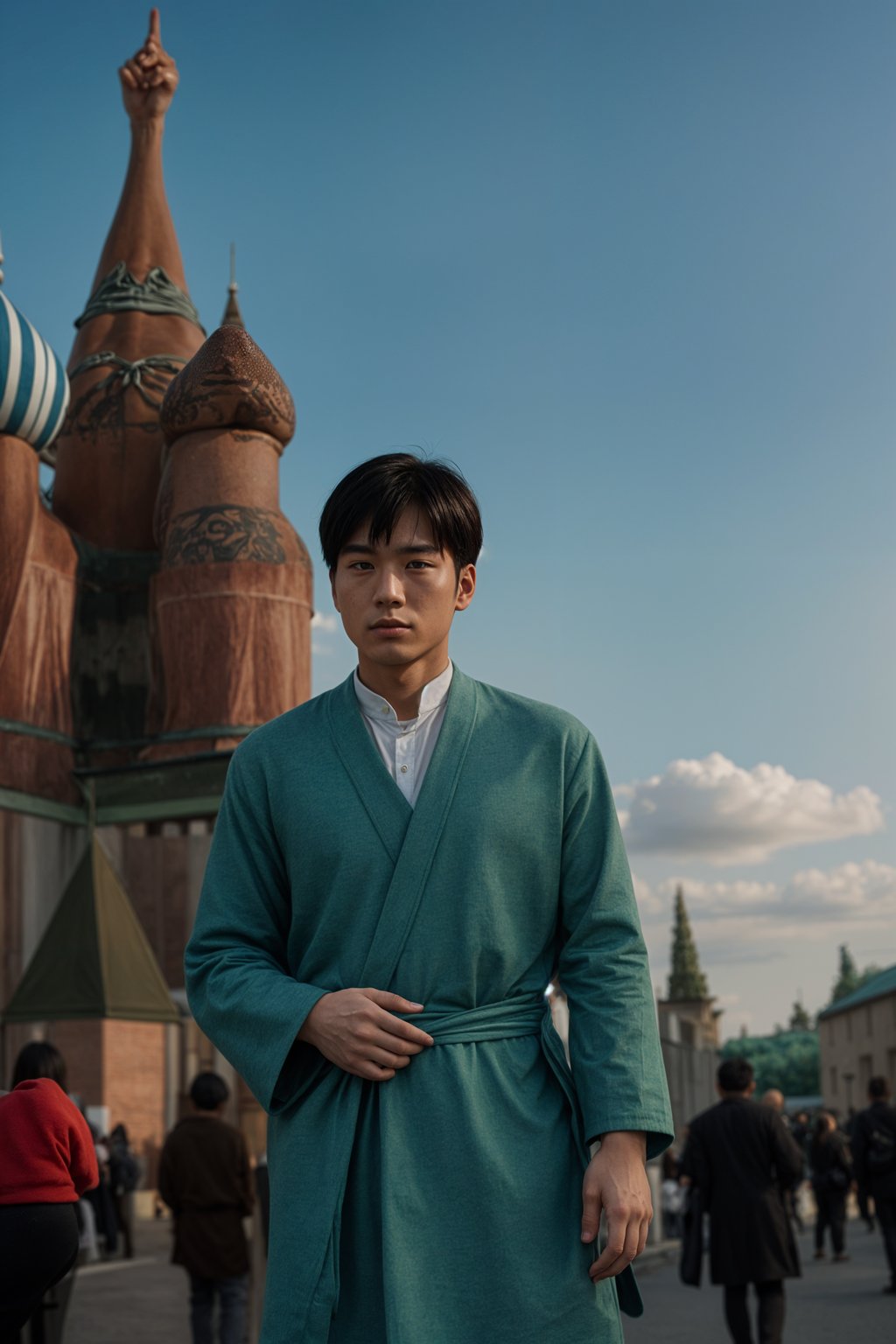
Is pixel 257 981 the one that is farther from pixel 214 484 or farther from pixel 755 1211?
pixel 214 484

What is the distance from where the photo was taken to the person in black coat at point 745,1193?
7516 millimetres

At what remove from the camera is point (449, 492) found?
277cm

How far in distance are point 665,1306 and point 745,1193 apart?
4610mm

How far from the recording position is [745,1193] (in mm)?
7695

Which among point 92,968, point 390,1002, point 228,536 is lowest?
point 390,1002

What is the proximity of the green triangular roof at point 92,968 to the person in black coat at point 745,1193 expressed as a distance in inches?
379

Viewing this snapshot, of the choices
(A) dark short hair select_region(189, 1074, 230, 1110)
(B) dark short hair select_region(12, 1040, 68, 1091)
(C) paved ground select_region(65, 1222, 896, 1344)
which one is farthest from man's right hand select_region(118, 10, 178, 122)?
(B) dark short hair select_region(12, 1040, 68, 1091)

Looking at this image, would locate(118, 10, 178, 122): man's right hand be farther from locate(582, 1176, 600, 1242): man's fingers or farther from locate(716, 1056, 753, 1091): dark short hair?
locate(582, 1176, 600, 1242): man's fingers

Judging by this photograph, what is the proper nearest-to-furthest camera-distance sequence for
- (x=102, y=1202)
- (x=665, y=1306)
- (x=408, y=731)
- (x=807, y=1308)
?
(x=408, y=731)
(x=807, y=1308)
(x=102, y=1202)
(x=665, y=1306)

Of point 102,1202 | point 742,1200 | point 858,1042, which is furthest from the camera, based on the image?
point 858,1042

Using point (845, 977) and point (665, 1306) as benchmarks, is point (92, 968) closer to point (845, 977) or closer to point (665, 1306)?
point (665, 1306)

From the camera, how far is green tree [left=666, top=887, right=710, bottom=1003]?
4092 inches

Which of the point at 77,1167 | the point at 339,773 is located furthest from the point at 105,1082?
the point at 339,773

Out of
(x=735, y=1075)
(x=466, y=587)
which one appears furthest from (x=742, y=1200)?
(x=466, y=587)
